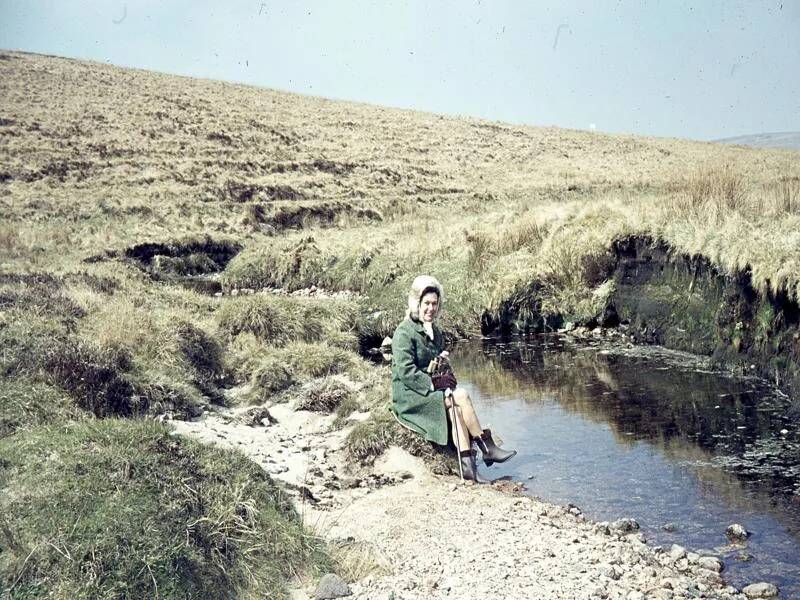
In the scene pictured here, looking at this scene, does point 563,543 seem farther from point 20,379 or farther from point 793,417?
point 20,379

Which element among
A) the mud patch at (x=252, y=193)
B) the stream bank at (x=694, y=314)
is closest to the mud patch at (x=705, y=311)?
the stream bank at (x=694, y=314)

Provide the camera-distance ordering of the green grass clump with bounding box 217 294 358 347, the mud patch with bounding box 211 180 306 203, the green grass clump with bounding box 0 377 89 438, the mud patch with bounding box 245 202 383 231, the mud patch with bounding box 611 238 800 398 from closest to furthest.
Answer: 1. the green grass clump with bounding box 0 377 89 438
2. the mud patch with bounding box 611 238 800 398
3. the green grass clump with bounding box 217 294 358 347
4. the mud patch with bounding box 245 202 383 231
5. the mud patch with bounding box 211 180 306 203

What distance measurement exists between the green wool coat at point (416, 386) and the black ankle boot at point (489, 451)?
0.48 m

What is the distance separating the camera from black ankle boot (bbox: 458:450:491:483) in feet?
24.1

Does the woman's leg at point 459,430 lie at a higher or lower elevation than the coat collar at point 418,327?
lower

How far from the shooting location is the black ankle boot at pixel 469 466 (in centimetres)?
733

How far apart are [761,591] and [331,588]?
9.02 feet

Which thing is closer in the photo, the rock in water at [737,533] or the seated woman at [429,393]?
the rock in water at [737,533]

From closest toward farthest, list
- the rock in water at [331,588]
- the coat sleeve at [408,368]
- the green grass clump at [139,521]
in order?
1. the green grass clump at [139,521]
2. the rock in water at [331,588]
3. the coat sleeve at [408,368]

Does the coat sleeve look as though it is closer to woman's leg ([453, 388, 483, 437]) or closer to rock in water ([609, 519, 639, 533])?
woman's leg ([453, 388, 483, 437])

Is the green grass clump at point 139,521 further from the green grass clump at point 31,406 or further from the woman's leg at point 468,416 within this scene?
the woman's leg at point 468,416

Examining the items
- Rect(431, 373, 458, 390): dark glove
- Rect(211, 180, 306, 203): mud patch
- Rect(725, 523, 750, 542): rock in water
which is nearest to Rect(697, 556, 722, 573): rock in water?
Rect(725, 523, 750, 542): rock in water

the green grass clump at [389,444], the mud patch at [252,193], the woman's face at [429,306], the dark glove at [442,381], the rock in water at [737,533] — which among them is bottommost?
the green grass clump at [389,444]

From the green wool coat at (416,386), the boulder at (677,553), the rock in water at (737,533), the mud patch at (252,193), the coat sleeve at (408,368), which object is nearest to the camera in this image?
the boulder at (677,553)
